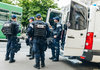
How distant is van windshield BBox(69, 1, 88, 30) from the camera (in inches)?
182

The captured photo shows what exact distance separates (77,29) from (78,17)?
0.39 metres

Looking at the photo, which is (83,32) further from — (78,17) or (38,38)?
(38,38)

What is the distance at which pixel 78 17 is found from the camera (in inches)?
185

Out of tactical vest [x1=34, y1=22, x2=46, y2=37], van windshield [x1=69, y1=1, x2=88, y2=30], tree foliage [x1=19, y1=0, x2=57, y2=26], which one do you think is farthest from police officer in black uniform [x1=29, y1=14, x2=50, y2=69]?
tree foliage [x1=19, y1=0, x2=57, y2=26]

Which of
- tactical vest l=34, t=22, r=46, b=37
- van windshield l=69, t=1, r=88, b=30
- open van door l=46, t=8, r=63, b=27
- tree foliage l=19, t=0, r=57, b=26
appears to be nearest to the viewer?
van windshield l=69, t=1, r=88, b=30

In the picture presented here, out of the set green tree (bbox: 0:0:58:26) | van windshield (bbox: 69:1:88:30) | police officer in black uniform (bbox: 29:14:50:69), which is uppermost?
green tree (bbox: 0:0:58:26)

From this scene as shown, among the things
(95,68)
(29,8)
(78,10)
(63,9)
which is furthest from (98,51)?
(29,8)

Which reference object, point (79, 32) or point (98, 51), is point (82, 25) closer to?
point (79, 32)

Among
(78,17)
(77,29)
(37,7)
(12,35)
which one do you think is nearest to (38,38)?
(12,35)

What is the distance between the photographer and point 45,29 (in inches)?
198

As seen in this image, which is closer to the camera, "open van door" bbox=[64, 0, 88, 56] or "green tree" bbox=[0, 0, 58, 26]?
"open van door" bbox=[64, 0, 88, 56]

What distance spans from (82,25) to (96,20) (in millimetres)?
485

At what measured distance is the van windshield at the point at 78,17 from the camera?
15.2ft

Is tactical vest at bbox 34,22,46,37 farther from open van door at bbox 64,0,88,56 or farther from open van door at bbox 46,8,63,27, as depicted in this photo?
open van door at bbox 46,8,63,27
